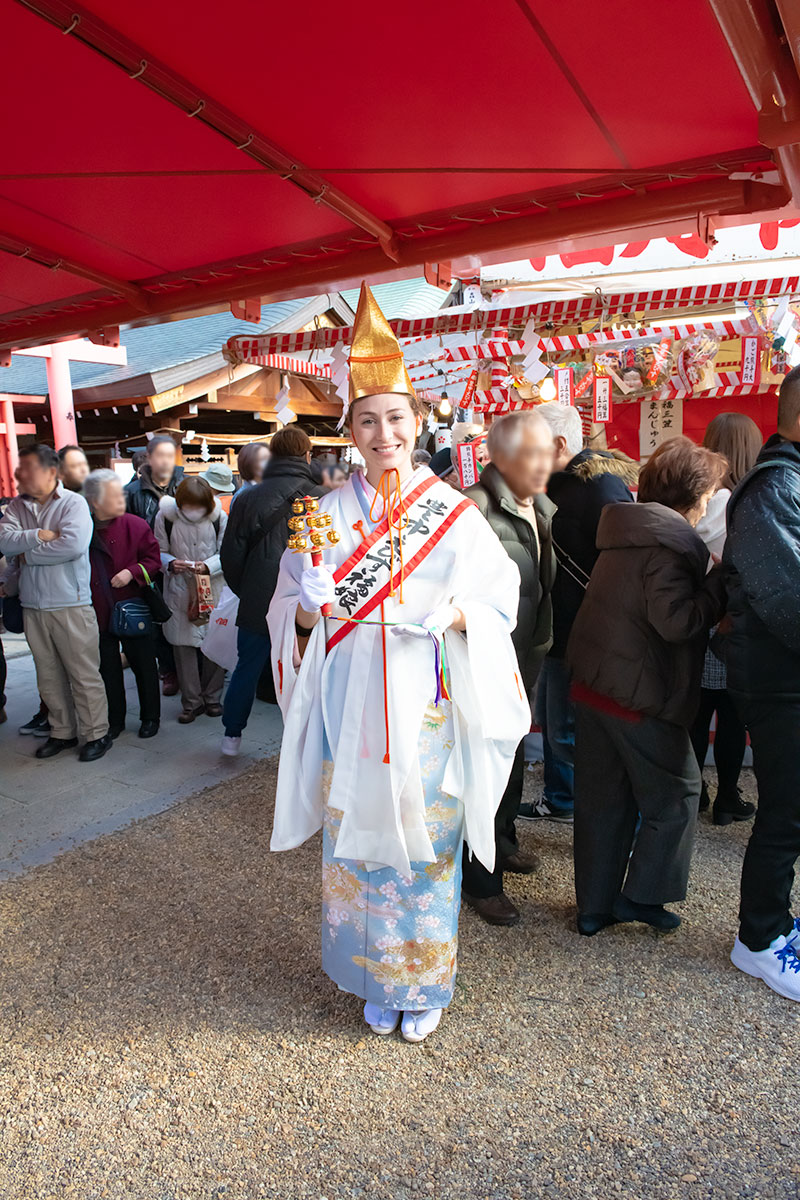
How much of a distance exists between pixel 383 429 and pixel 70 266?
7.77 feet

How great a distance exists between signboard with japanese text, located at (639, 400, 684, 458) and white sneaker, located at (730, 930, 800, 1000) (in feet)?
18.4

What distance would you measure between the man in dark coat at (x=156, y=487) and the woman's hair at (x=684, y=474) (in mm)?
3887

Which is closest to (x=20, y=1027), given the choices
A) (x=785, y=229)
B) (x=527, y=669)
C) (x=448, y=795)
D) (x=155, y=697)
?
(x=448, y=795)

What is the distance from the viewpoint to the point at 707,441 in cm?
362

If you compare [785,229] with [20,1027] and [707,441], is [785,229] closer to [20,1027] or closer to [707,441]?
[707,441]

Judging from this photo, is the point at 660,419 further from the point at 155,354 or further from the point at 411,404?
the point at 155,354

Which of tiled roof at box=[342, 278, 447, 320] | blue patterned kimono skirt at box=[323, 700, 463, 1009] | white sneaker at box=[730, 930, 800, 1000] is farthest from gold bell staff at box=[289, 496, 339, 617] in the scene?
tiled roof at box=[342, 278, 447, 320]

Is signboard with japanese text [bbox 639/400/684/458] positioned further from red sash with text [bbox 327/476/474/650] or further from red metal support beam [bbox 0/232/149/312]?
red sash with text [bbox 327/476/474/650]

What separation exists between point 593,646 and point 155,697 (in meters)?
3.20

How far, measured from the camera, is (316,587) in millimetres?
2059

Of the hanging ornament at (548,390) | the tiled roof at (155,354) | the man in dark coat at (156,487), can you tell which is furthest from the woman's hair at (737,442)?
the tiled roof at (155,354)

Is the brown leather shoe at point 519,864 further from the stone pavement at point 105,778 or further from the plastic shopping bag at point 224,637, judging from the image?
the plastic shopping bag at point 224,637

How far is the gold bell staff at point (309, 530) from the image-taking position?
2.07 m

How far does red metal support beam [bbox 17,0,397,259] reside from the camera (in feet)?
6.71
